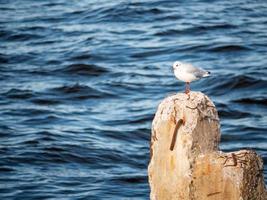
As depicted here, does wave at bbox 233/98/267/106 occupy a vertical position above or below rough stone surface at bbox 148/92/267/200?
below

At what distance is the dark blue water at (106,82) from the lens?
13062 millimetres

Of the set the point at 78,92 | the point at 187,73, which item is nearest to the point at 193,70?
the point at 187,73

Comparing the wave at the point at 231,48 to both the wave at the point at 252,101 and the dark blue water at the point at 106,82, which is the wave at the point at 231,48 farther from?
the wave at the point at 252,101

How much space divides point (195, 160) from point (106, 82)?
12.2 metres

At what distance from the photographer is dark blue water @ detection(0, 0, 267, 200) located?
42.9 feet

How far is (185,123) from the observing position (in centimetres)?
607

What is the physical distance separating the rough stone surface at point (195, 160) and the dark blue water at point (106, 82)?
5.44 m

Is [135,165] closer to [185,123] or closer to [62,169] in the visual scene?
[62,169]

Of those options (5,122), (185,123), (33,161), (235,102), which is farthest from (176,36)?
(185,123)

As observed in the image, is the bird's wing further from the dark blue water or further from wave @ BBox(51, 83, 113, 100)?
wave @ BBox(51, 83, 113, 100)

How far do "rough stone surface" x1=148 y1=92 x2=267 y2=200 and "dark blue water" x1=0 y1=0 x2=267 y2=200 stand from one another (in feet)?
17.9

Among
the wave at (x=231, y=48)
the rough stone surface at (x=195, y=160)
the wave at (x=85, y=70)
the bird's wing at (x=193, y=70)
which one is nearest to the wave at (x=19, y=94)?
the wave at (x=85, y=70)

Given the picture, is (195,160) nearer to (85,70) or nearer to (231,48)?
(85,70)

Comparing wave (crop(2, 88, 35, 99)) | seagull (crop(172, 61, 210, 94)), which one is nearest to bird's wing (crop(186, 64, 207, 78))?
seagull (crop(172, 61, 210, 94))
